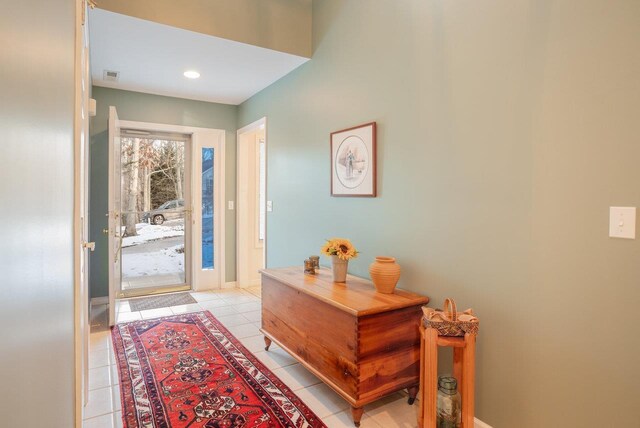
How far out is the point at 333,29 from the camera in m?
3.14

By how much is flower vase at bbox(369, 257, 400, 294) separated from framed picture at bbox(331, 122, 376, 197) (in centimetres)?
58

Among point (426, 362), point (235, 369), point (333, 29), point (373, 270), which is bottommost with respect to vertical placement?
point (235, 369)

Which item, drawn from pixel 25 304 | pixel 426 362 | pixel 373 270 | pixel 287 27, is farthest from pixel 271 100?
pixel 25 304

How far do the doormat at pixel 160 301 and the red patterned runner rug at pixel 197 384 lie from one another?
0.73 m

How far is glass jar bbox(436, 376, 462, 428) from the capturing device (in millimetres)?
1849

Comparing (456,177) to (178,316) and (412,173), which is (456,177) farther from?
(178,316)

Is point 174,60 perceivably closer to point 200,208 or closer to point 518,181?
point 200,208

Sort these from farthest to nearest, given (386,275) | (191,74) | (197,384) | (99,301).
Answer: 1. (99,301)
2. (191,74)
3. (197,384)
4. (386,275)

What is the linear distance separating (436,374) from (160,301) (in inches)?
139

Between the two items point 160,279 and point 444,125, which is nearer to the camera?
point 444,125

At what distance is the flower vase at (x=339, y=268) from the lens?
2.59 m

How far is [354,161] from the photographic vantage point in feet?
9.50

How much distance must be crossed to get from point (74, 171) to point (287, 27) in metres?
2.41

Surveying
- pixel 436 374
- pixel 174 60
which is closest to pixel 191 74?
pixel 174 60
